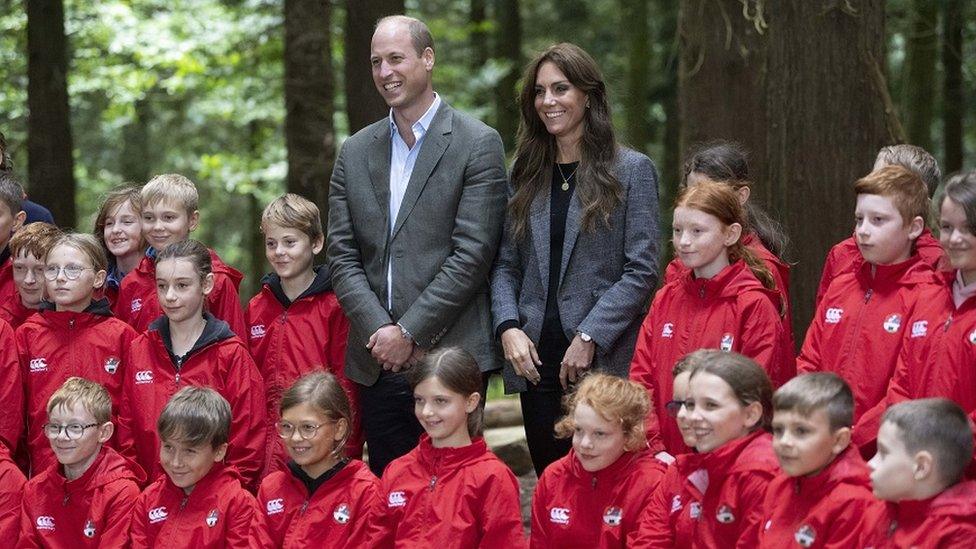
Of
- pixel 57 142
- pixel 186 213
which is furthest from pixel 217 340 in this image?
pixel 57 142

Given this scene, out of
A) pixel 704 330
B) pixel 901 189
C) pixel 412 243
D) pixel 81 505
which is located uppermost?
pixel 901 189

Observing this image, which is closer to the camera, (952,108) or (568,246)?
(568,246)

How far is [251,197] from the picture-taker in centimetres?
1802

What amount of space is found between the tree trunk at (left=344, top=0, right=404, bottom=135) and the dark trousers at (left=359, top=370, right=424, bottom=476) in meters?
3.77

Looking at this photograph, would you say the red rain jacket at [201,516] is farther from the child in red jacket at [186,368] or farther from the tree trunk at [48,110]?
the tree trunk at [48,110]

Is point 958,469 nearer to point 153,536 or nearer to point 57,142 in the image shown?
point 153,536

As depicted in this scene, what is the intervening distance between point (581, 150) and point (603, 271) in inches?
22.9

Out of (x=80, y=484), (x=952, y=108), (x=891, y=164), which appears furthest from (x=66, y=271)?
(x=952, y=108)

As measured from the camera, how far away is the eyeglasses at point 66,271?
641 centimetres

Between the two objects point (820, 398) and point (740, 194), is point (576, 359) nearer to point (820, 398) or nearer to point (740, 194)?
point (740, 194)

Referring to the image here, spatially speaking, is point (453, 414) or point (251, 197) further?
point (251, 197)

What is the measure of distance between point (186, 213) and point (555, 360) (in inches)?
91.3

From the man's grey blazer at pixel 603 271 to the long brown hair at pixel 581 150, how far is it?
0.15ft

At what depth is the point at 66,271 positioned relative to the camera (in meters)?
6.43
